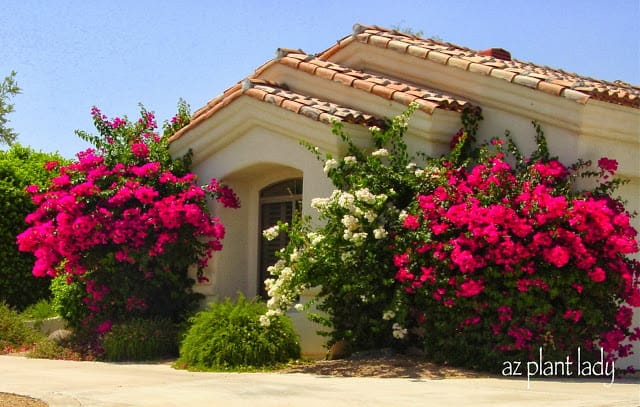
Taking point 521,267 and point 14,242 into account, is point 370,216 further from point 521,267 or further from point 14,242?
point 14,242

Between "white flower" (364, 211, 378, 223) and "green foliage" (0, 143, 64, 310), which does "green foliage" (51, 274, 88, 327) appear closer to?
"green foliage" (0, 143, 64, 310)

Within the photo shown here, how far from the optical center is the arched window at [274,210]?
14.5m

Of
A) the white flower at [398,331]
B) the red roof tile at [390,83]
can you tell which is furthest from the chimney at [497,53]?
the white flower at [398,331]

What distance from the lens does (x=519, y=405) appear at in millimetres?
7867

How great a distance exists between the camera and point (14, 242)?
17.4 metres

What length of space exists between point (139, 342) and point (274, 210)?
3040mm

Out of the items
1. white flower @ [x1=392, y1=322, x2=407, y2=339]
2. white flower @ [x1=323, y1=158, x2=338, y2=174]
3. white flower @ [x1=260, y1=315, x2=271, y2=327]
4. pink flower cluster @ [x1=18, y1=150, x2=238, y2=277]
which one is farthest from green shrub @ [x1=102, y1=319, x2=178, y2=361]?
white flower @ [x1=392, y1=322, x2=407, y2=339]

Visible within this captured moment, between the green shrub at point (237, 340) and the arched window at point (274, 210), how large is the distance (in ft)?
7.87

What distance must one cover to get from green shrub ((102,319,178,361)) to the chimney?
6.56 meters

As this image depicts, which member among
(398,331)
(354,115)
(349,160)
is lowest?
(398,331)

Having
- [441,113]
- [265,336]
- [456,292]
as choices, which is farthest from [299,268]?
[441,113]

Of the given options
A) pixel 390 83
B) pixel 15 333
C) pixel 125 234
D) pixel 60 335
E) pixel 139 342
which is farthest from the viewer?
pixel 15 333

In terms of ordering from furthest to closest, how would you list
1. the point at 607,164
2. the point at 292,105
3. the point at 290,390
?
the point at 292,105, the point at 607,164, the point at 290,390

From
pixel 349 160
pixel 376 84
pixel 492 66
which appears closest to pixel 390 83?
pixel 376 84
